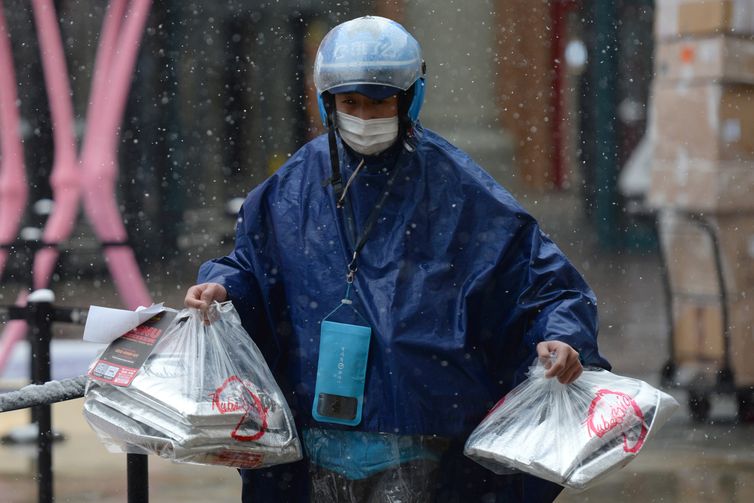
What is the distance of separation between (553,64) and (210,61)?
2152 mm

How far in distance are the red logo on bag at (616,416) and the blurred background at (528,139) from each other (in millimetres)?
3546

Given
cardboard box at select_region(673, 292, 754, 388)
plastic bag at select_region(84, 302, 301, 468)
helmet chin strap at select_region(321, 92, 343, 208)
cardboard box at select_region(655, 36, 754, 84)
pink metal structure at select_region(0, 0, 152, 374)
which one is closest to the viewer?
plastic bag at select_region(84, 302, 301, 468)

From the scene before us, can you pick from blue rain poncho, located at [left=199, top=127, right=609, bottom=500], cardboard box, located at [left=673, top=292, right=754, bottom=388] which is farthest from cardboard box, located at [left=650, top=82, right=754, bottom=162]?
blue rain poncho, located at [left=199, top=127, right=609, bottom=500]

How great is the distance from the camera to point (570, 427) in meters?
2.45

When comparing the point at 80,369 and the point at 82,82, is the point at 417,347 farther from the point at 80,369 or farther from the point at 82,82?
the point at 82,82

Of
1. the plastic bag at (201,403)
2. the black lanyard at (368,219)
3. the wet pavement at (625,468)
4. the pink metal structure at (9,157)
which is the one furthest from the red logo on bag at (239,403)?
the pink metal structure at (9,157)

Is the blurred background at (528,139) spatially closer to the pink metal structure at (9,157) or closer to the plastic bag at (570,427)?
the pink metal structure at (9,157)

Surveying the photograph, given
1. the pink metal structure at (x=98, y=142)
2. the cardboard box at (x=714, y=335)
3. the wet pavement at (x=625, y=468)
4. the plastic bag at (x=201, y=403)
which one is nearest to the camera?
the plastic bag at (x=201, y=403)

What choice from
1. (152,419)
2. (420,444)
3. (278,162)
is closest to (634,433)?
(420,444)

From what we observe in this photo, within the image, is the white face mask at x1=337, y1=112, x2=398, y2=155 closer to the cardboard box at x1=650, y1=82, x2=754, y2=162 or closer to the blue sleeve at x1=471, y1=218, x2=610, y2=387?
the blue sleeve at x1=471, y1=218, x2=610, y2=387

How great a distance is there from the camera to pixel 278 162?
796 cm

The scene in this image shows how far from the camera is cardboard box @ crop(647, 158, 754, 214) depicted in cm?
601

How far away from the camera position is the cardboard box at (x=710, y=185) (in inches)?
237

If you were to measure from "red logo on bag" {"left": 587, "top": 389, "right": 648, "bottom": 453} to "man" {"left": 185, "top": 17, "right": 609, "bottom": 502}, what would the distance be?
0.08m
